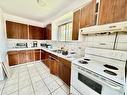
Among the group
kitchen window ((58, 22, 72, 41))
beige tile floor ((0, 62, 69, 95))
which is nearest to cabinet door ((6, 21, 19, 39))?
beige tile floor ((0, 62, 69, 95))

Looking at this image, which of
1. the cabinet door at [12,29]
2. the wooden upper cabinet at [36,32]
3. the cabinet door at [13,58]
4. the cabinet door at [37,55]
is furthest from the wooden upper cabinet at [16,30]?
the cabinet door at [37,55]

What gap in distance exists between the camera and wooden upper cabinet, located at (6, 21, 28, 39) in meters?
2.83

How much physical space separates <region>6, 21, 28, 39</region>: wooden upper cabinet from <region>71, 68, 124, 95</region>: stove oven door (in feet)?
10.4

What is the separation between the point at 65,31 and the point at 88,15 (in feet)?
5.08

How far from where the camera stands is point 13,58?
113 inches

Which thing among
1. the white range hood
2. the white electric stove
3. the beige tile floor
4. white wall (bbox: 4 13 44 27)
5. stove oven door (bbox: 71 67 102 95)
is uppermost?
white wall (bbox: 4 13 44 27)

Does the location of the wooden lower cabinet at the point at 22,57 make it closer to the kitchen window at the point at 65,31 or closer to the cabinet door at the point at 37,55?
the cabinet door at the point at 37,55

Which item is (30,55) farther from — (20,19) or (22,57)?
(20,19)

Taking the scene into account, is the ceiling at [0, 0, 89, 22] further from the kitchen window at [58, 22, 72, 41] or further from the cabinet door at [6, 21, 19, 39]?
the kitchen window at [58, 22, 72, 41]

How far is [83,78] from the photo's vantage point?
1147 mm

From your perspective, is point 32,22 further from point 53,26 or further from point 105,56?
point 105,56

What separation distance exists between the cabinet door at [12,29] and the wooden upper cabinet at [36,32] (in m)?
0.62

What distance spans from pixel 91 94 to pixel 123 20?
4.03 feet

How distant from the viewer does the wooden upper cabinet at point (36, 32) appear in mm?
3506
